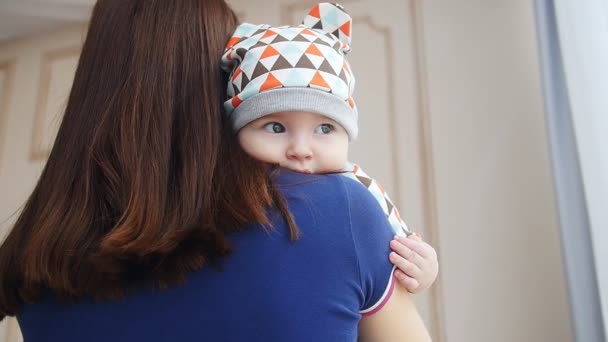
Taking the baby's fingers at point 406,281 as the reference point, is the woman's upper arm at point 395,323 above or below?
below

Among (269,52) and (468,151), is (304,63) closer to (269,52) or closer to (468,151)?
(269,52)

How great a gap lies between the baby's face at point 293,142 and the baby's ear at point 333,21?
0.16m

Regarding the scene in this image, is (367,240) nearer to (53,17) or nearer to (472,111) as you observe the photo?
(472,111)

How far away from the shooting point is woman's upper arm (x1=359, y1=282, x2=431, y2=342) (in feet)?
1.64

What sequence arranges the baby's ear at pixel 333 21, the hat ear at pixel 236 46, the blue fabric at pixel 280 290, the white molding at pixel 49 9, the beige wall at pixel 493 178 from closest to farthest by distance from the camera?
the blue fabric at pixel 280 290, the hat ear at pixel 236 46, the baby's ear at pixel 333 21, the beige wall at pixel 493 178, the white molding at pixel 49 9

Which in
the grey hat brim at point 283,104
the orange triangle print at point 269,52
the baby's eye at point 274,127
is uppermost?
the orange triangle print at point 269,52

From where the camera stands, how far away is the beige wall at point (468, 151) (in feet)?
4.46

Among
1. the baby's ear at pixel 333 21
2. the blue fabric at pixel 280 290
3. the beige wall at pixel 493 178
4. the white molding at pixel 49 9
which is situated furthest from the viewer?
the white molding at pixel 49 9

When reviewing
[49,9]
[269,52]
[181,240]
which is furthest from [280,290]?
[49,9]

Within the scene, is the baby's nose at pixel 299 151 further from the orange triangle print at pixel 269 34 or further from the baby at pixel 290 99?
the orange triangle print at pixel 269 34

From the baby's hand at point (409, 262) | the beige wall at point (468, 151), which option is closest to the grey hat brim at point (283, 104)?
the baby's hand at point (409, 262)

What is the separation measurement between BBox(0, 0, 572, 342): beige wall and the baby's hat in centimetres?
89

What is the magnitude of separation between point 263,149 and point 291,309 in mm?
270

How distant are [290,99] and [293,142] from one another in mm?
60
